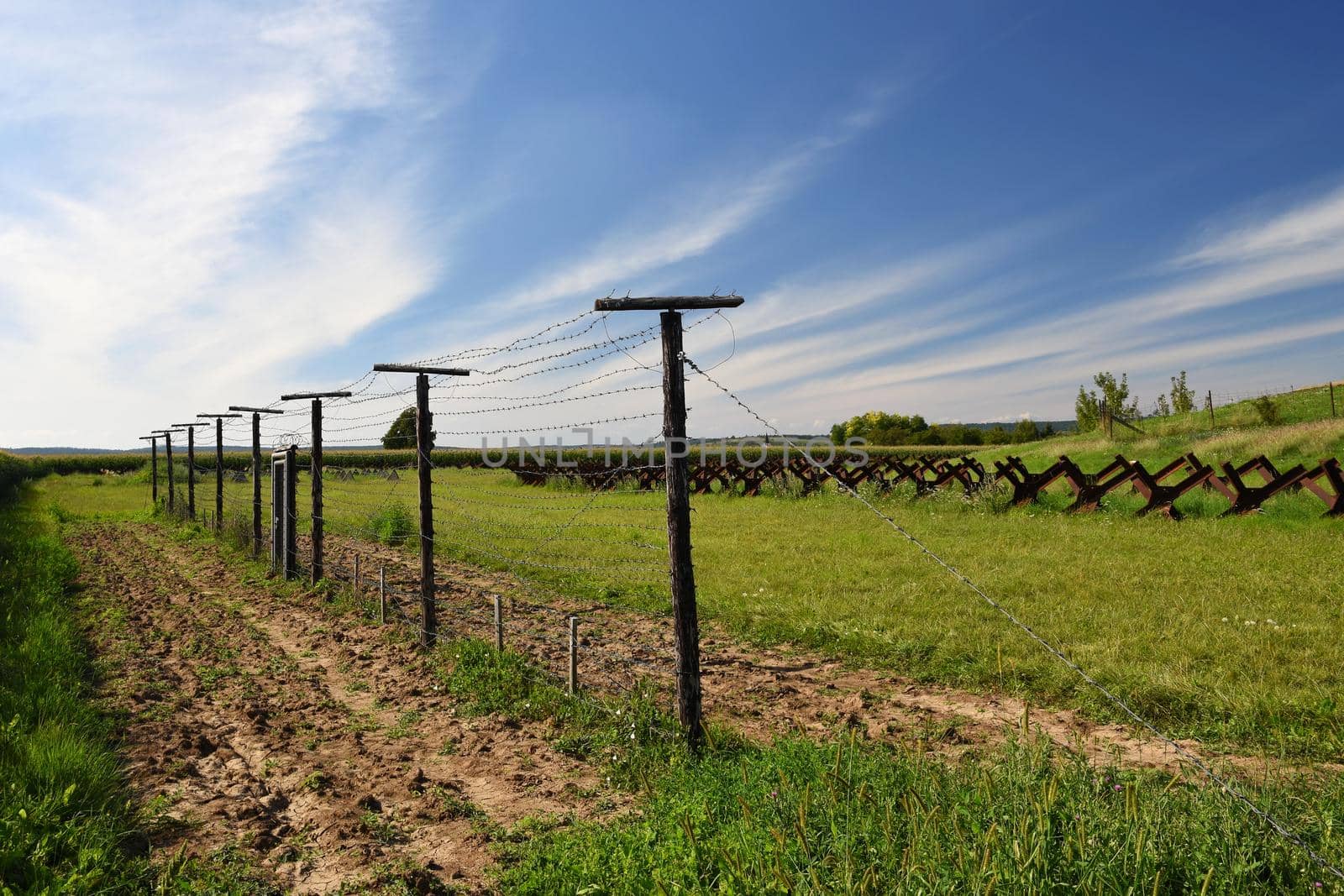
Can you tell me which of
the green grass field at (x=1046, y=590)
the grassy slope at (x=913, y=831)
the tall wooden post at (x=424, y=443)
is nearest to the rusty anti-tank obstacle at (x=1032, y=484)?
the green grass field at (x=1046, y=590)

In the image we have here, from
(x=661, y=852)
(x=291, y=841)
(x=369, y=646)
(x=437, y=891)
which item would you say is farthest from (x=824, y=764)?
(x=369, y=646)

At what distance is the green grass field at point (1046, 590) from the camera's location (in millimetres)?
5758

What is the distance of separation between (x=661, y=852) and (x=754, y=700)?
283 centimetres

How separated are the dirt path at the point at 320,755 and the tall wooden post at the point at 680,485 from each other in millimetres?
799

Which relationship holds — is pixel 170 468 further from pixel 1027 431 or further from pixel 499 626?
pixel 1027 431

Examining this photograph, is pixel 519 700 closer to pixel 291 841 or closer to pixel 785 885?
pixel 291 841

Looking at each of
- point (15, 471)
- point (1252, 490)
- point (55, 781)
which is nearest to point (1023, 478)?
point (1252, 490)

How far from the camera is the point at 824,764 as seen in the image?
3.89m

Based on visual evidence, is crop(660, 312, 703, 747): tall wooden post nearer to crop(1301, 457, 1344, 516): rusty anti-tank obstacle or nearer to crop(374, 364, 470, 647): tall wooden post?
crop(374, 364, 470, 647): tall wooden post

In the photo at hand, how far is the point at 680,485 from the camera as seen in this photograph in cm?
498

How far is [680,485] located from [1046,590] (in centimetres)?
617

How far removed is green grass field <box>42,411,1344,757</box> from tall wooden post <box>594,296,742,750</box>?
1909mm

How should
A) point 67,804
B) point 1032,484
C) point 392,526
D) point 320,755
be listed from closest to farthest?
point 67,804
point 320,755
point 392,526
point 1032,484

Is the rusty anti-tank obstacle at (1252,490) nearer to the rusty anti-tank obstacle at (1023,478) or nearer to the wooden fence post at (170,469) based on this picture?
the rusty anti-tank obstacle at (1023,478)
